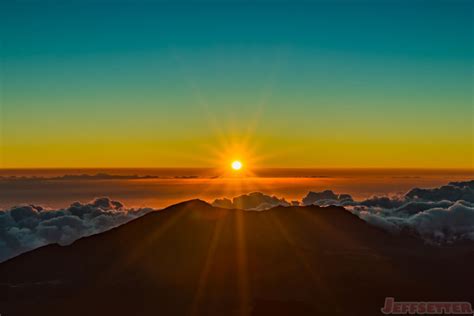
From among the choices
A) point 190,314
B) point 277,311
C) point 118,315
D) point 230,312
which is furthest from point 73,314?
point 277,311

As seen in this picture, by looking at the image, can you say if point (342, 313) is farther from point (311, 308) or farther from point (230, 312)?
point (230, 312)

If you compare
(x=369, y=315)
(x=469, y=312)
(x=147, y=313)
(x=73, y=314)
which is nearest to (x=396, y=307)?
(x=369, y=315)

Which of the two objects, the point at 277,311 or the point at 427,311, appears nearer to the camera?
the point at 277,311

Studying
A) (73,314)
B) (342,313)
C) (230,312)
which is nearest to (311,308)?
(342,313)

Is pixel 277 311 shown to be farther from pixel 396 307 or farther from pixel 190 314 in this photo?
pixel 396 307

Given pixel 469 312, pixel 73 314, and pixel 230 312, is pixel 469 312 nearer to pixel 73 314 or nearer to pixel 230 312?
pixel 230 312

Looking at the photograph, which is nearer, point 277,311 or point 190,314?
point 277,311

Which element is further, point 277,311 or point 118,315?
point 118,315
